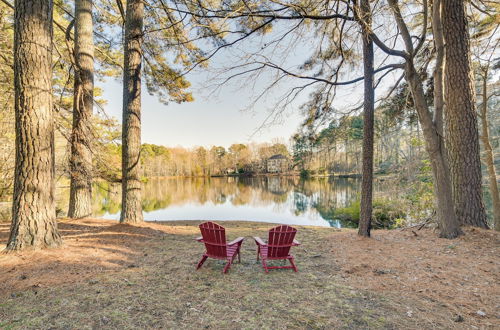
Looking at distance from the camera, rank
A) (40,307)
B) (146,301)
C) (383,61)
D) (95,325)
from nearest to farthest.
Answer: (95,325), (40,307), (146,301), (383,61)

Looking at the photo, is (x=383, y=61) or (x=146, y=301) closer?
(x=146, y=301)

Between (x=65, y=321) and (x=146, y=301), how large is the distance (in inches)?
26.4

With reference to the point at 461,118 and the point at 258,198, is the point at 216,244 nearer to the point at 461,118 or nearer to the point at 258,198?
the point at 461,118

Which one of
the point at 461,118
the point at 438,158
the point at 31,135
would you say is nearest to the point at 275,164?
the point at 461,118

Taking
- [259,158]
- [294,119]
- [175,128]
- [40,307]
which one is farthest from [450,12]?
[259,158]

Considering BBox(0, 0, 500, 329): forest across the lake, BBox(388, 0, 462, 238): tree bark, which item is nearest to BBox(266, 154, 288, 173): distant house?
BBox(0, 0, 500, 329): forest across the lake

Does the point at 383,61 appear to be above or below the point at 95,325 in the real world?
above

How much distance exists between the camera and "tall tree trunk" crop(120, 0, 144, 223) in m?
5.83

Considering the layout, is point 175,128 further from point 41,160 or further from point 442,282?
point 442,282

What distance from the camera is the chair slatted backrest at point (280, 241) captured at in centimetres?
339

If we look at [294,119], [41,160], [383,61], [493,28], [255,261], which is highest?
[493,28]

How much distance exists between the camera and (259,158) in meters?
54.1

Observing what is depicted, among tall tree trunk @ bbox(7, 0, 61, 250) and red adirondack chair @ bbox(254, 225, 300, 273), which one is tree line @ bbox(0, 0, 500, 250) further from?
red adirondack chair @ bbox(254, 225, 300, 273)

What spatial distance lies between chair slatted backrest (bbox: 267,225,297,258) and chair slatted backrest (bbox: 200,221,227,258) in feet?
2.23
